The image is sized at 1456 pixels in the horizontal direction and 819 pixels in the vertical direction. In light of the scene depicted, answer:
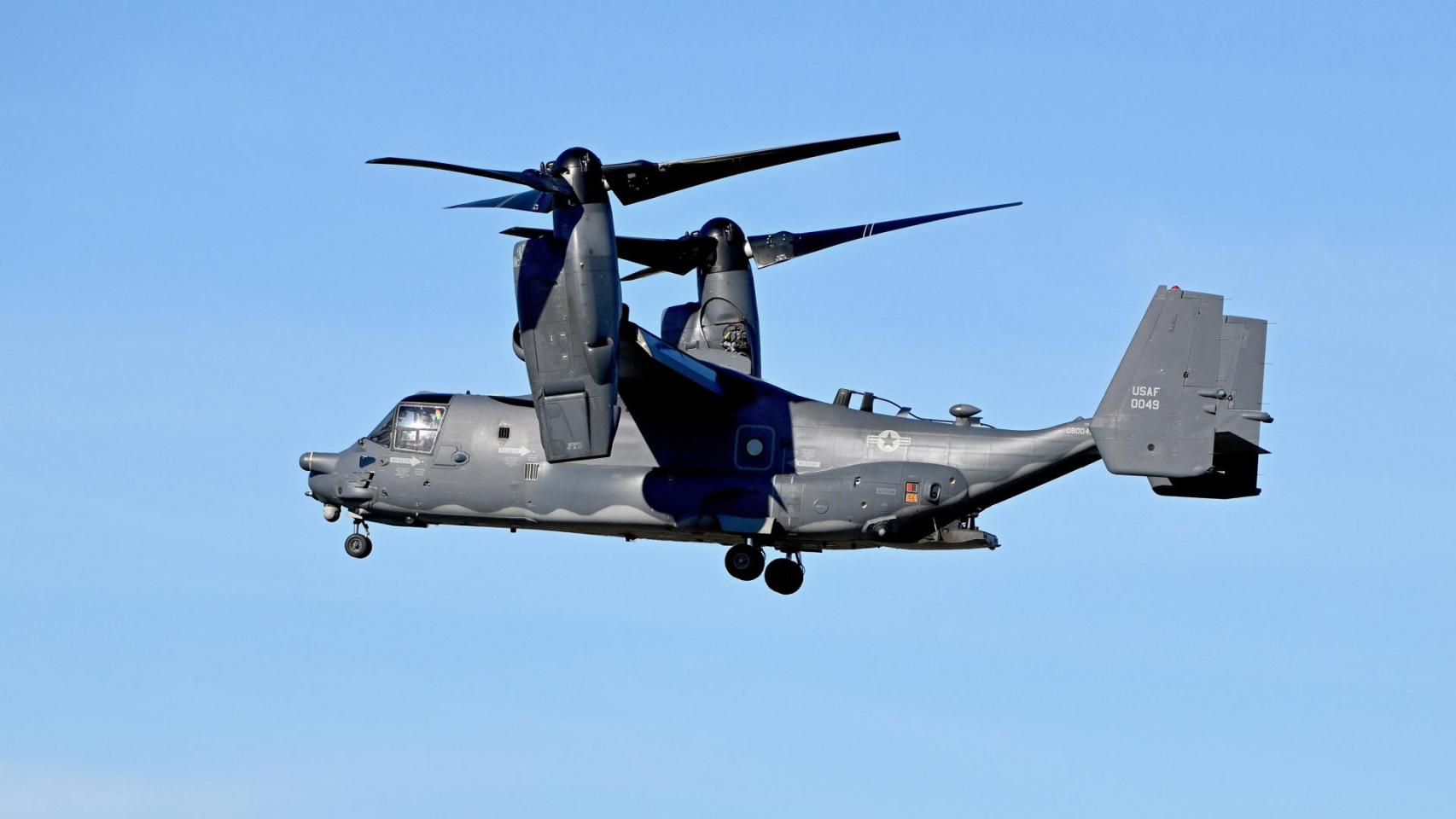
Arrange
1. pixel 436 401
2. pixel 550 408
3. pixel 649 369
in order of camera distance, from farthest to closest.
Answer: pixel 436 401 < pixel 649 369 < pixel 550 408

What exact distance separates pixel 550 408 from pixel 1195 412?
30.0 ft

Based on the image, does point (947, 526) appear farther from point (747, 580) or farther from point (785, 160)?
point (785, 160)

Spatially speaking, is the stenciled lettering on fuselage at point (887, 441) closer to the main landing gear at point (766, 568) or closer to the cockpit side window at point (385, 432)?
the main landing gear at point (766, 568)

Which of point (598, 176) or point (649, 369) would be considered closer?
point (598, 176)

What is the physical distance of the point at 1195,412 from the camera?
33781mm

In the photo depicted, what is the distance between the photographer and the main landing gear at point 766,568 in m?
36.6

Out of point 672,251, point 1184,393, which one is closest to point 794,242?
point 672,251

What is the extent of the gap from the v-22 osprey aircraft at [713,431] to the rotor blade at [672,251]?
3 cm

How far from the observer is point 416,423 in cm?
3831

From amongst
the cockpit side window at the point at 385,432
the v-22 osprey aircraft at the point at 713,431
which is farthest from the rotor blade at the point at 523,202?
the cockpit side window at the point at 385,432

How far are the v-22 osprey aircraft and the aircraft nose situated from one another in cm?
4

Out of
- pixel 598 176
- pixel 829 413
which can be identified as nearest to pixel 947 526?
pixel 829 413

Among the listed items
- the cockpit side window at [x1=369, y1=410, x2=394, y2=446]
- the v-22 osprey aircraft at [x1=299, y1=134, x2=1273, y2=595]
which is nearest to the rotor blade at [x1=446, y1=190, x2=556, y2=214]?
the v-22 osprey aircraft at [x1=299, y1=134, x2=1273, y2=595]

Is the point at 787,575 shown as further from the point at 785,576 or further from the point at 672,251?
the point at 672,251
